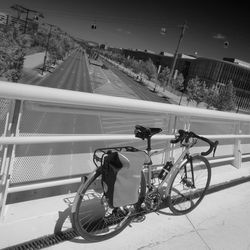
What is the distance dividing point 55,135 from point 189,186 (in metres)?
1.86

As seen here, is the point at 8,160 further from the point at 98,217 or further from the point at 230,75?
the point at 230,75

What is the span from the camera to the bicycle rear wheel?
367 centimetres

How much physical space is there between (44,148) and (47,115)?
31 centimetres

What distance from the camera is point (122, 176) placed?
8.55 ft

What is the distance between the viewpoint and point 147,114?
138 inches

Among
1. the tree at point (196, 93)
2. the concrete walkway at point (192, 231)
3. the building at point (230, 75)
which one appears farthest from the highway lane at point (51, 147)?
the building at point (230, 75)

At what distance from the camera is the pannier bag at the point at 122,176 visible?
2.56m

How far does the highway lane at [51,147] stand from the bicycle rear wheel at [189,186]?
110 cm

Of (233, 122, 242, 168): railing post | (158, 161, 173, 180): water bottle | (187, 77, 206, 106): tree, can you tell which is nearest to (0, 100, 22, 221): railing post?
(158, 161, 173, 180): water bottle

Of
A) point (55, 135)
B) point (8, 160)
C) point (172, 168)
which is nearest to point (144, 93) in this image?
point (172, 168)

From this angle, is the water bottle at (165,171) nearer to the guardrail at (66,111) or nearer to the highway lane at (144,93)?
the guardrail at (66,111)

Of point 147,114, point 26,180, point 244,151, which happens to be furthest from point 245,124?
point 26,180

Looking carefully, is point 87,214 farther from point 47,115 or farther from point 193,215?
point 193,215

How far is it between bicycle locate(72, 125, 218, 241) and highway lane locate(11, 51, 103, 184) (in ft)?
0.72
